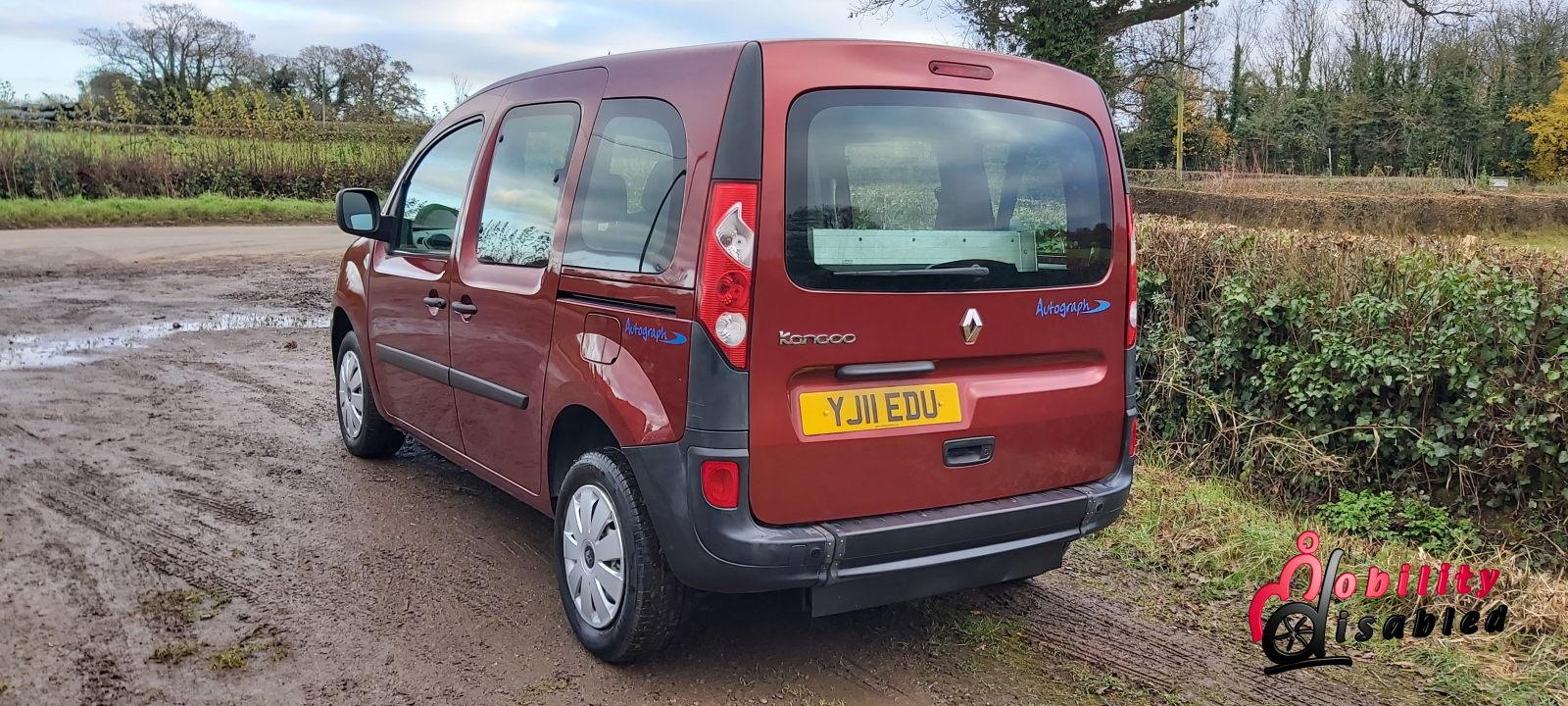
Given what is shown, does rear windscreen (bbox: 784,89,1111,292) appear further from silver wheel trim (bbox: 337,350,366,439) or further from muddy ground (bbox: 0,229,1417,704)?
silver wheel trim (bbox: 337,350,366,439)

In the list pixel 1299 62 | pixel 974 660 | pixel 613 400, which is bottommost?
pixel 974 660

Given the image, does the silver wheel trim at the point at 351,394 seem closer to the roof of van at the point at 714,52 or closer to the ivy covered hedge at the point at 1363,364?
the roof of van at the point at 714,52

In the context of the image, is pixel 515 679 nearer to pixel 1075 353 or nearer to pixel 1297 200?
pixel 1075 353

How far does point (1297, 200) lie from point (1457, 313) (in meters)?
18.6

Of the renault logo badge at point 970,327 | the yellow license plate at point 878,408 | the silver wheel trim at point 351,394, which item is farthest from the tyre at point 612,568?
the silver wheel trim at point 351,394

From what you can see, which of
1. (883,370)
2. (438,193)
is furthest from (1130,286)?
(438,193)

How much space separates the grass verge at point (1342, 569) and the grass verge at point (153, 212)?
1851 centimetres

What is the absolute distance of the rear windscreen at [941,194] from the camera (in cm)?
302

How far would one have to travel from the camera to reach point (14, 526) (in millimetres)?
4531

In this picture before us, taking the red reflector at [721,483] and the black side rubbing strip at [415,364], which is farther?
the black side rubbing strip at [415,364]

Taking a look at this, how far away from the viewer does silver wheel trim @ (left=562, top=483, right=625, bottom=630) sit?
3.35 m

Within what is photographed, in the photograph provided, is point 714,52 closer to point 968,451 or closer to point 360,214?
point 968,451

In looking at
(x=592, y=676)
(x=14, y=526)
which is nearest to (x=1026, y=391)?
(x=592, y=676)

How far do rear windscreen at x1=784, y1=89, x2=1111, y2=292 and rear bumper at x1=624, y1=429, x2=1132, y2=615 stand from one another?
66cm
